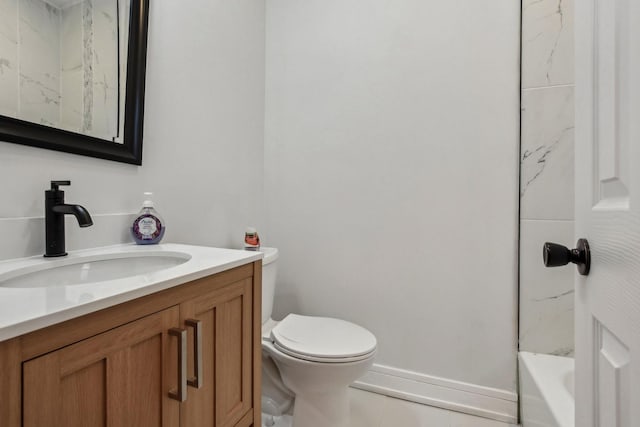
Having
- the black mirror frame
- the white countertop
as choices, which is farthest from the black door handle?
the black mirror frame

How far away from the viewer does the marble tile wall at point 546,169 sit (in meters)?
1.38

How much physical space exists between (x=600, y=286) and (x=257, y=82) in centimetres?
174

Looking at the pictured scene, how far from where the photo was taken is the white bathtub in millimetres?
1027

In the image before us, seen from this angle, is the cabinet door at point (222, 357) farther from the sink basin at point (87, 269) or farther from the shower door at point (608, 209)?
the shower door at point (608, 209)

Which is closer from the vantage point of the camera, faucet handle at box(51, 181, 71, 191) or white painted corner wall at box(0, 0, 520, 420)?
faucet handle at box(51, 181, 71, 191)

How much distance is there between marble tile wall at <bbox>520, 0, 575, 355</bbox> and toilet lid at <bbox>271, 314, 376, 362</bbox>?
2.45 ft

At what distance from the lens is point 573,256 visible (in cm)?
56

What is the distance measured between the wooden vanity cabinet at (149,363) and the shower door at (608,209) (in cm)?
70

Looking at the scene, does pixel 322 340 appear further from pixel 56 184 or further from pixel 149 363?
pixel 56 184

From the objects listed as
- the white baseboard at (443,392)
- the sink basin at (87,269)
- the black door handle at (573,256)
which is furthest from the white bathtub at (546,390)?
the sink basin at (87,269)

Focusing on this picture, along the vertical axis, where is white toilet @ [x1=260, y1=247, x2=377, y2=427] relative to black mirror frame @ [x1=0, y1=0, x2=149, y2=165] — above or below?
below

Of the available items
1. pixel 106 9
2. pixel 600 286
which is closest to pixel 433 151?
pixel 600 286

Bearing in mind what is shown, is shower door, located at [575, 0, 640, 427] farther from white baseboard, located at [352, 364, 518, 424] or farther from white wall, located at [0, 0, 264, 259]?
white wall, located at [0, 0, 264, 259]

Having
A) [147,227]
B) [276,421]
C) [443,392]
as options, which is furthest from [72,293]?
[443,392]
